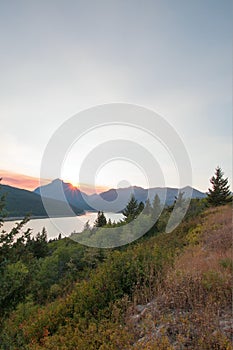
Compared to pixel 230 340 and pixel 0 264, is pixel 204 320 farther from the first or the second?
pixel 0 264

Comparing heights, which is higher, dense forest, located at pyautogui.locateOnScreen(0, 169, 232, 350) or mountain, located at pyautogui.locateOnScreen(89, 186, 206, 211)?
mountain, located at pyautogui.locateOnScreen(89, 186, 206, 211)

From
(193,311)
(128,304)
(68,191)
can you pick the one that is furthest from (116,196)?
(193,311)

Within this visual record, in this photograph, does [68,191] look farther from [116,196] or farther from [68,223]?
[68,223]

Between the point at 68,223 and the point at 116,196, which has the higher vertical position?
the point at 116,196

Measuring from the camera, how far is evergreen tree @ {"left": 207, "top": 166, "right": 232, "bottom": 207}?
1234 inches

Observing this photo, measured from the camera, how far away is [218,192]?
104 ft

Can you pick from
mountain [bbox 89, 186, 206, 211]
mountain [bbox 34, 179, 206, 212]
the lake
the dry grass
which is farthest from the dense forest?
mountain [bbox 89, 186, 206, 211]

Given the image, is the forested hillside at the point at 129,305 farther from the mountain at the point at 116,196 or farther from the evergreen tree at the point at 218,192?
the evergreen tree at the point at 218,192

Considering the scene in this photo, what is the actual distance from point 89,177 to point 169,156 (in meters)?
4.76

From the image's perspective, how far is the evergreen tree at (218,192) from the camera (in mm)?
31350

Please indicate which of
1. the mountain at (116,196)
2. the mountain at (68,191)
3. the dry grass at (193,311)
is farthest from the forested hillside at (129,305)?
the mountain at (116,196)

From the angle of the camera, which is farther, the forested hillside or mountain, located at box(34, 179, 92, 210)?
mountain, located at box(34, 179, 92, 210)

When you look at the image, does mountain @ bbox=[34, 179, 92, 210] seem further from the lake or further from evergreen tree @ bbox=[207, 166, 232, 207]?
evergreen tree @ bbox=[207, 166, 232, 207]

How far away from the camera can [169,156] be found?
45.3ft
